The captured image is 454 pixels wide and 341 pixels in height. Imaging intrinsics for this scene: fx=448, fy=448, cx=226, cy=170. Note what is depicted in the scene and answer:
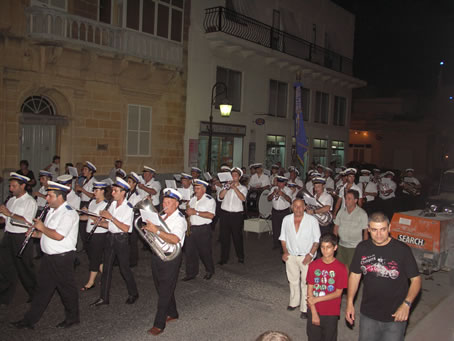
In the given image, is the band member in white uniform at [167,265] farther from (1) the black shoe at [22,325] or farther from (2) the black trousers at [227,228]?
(2) the black trousers at [227,228]

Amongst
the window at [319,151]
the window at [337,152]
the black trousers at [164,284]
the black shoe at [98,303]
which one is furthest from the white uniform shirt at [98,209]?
the window at [337,152]

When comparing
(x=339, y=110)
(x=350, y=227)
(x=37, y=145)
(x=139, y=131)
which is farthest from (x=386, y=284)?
(x=339, y=110)

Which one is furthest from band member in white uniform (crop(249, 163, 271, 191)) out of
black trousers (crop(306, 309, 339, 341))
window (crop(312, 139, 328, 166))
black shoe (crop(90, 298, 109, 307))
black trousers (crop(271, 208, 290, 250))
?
window (crop(312, 139, 328, 166))

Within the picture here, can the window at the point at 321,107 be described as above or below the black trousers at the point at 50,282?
above

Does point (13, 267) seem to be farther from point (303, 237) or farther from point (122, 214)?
point (303, 237)

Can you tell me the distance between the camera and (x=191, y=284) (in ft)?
26.7

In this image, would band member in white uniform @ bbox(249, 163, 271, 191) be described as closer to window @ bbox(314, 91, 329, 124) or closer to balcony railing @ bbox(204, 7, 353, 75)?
balcony railing @ bbox(204, 7, 353, 75)

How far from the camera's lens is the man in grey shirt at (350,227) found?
7.41 meters

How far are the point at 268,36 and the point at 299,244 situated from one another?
19220 mm

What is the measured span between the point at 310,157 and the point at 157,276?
75.5ft

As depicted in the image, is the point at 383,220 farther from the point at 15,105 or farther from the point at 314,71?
the point at 314,71

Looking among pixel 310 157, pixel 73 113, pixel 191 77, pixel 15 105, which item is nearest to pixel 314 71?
pixel 310 157

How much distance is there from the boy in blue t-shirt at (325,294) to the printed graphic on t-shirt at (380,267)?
44cm

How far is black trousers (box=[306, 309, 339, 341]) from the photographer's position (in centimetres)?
489
